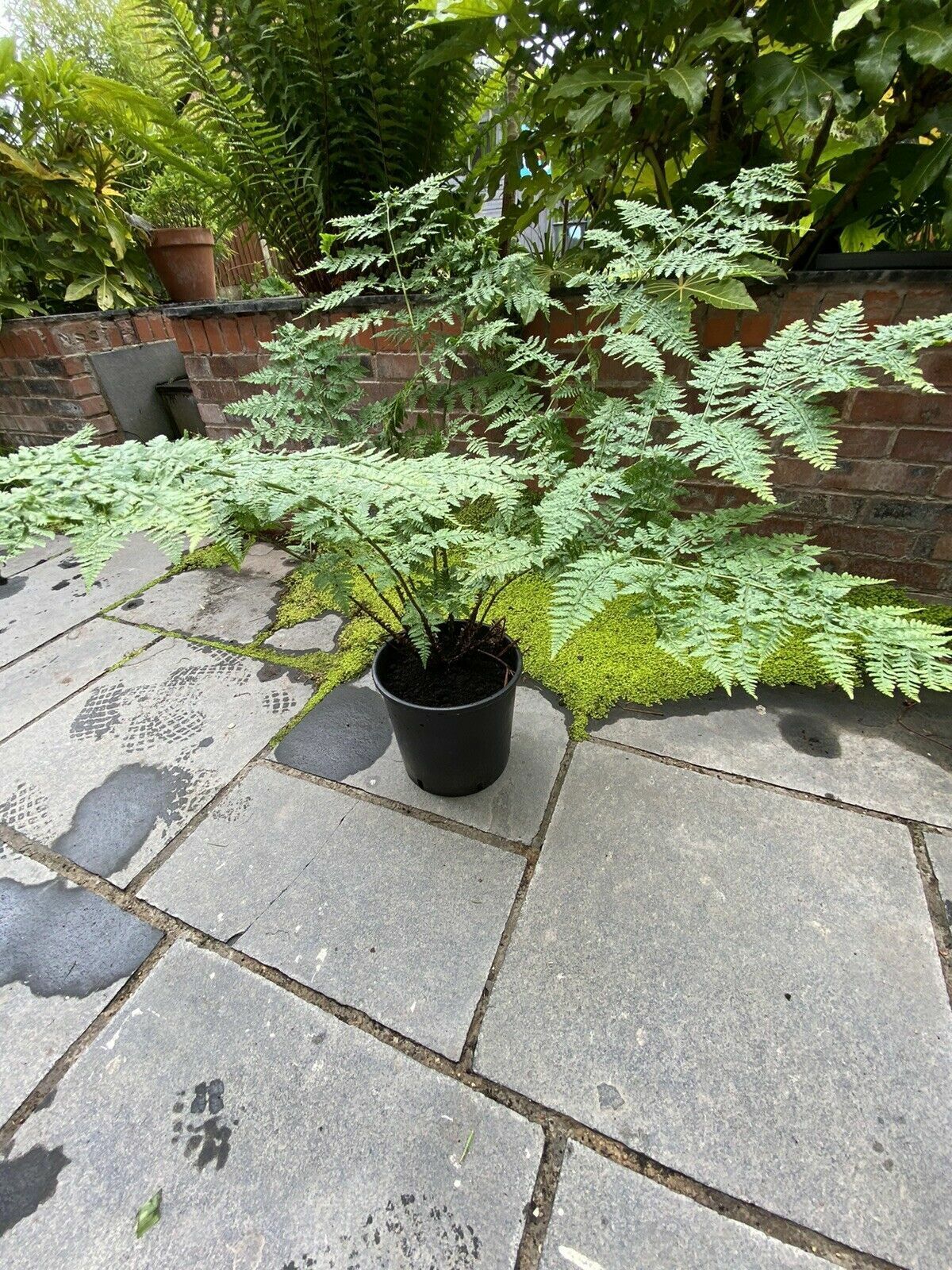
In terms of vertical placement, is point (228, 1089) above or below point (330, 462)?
below

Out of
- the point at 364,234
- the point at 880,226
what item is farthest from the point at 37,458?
the point at 880,226

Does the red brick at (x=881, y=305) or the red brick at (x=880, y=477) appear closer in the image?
the red brick at (x=881, y=305)

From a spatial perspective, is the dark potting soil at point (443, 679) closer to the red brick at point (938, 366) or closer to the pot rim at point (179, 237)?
the red brick at point (938, 366)

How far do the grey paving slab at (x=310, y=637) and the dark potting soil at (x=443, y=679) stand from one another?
577 millimetres

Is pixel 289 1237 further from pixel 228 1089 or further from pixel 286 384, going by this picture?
pixel 286 384

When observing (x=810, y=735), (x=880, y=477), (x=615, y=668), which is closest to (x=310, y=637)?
(x=615, y=668)

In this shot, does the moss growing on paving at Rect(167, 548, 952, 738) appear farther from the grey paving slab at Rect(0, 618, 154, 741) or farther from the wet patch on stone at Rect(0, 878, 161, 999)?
the wet patch on stone at Rect(0, 878, 161, 999)

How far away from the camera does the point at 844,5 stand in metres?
1.22

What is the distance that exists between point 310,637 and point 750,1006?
5.18 ft

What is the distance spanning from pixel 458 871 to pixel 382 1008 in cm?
29

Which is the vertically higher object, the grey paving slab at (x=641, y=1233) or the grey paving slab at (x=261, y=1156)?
the grey paving slab at (x=641, y=1233)

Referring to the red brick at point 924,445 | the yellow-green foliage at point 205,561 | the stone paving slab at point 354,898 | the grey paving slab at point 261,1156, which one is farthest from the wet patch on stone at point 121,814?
the red brick at point 924,445

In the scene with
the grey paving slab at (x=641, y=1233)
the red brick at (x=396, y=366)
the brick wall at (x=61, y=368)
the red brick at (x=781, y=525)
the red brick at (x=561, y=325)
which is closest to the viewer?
the grey paving slab at (x=641, y=1233)

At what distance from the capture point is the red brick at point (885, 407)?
5.08 ft
